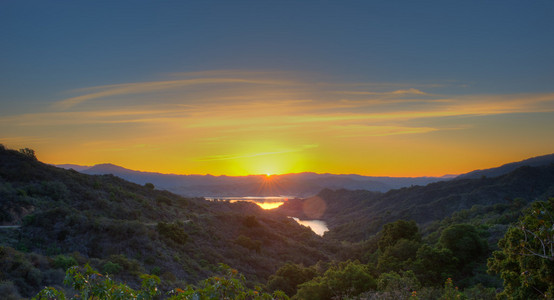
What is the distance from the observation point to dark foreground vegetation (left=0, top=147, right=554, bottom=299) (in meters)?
11.0

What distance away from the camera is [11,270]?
651 inches

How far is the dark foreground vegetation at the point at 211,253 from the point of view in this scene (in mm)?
11000

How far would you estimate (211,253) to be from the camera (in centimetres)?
3419

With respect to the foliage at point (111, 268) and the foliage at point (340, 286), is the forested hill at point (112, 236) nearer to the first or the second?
the foliage at point (111, 268)

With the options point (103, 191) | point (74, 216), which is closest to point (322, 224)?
point (103, 191)

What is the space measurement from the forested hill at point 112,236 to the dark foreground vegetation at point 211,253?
0.12m

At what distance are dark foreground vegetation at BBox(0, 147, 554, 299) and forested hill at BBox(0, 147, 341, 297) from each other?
0.12 meters

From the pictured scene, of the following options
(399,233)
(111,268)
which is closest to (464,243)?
(399,233)

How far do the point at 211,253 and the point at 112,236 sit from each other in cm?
1031

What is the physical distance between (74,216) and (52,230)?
7.17 feet

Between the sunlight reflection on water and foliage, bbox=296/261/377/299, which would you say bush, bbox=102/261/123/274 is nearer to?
foliage, bbox=296/261/377/299

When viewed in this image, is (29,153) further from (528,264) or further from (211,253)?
(528,264)

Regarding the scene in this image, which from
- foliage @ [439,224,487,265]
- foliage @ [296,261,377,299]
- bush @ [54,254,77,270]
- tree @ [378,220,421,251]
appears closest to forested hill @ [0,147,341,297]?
bush @ [54,254,77,270]

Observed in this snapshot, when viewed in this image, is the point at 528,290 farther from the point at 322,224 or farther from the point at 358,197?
the point at 358,197
